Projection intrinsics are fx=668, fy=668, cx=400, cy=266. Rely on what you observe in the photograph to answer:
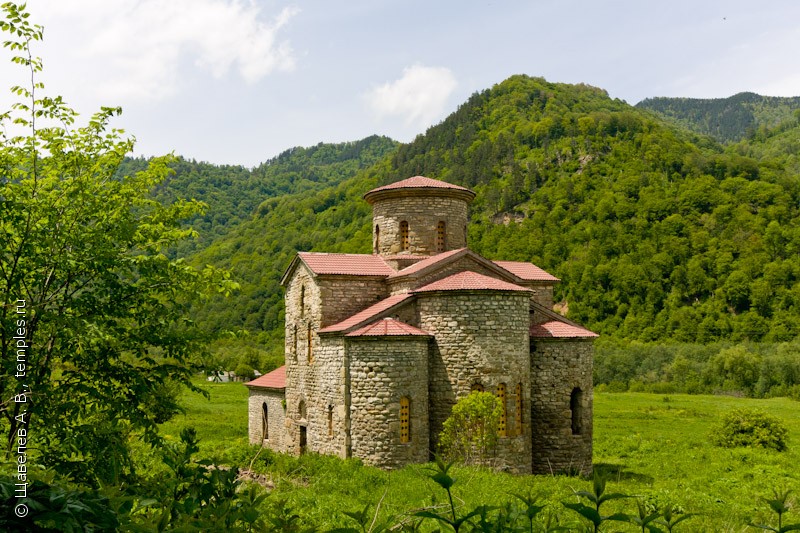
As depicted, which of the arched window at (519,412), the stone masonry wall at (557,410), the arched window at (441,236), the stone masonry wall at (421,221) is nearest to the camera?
the arched window at (519,412)

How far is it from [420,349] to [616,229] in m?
74.4

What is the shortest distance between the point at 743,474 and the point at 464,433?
987 cm

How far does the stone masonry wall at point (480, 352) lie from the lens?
19031 millimetres

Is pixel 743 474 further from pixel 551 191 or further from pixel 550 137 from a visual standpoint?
pixel 550 137

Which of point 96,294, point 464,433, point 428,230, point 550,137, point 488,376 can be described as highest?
point 550,137

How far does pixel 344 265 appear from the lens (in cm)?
2256

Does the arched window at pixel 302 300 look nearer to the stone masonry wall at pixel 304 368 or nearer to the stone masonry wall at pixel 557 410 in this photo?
the stone masonry wall at pixel 304 368

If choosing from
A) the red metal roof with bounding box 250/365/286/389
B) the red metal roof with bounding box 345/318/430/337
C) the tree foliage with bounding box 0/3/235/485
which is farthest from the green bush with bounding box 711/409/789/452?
the tree foliage with bounding box 0/3/235/485

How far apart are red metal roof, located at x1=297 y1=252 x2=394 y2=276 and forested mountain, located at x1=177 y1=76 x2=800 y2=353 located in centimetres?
4353

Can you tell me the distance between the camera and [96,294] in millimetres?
8758

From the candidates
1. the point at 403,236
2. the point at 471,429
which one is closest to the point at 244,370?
the point at 403,236

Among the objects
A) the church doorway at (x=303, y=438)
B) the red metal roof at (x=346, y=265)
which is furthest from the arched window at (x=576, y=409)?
the church doorway at (x=303, y=438)

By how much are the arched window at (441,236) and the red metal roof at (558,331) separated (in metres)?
4.50

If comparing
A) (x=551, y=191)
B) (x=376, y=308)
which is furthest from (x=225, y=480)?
(x=551, y=191)
